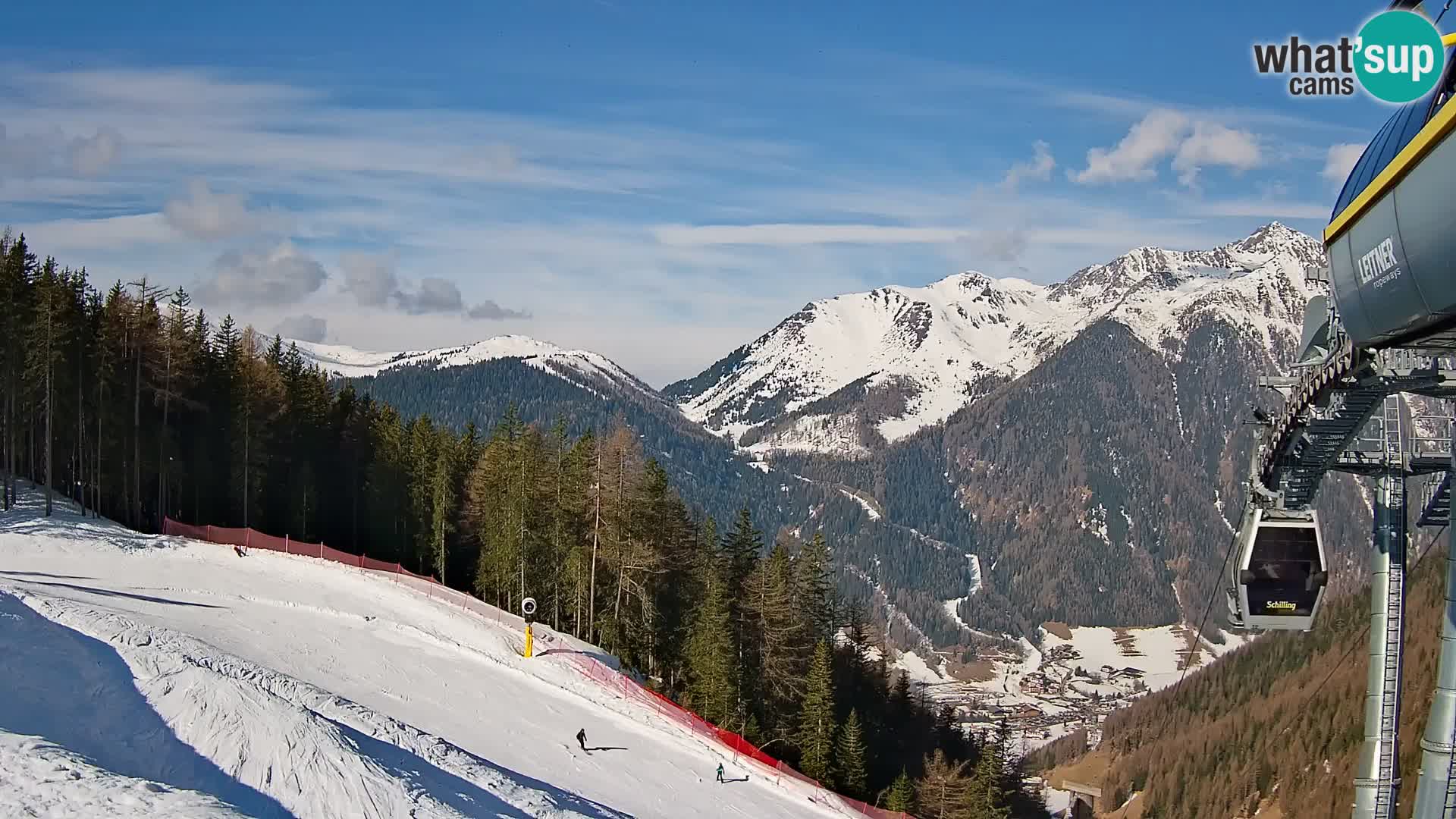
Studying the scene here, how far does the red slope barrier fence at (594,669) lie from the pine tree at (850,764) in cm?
219

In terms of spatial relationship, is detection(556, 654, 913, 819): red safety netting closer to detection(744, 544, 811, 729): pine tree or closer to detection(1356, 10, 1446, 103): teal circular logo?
detection(744, 544, 811, 729): pine tree

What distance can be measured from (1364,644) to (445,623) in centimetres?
6100

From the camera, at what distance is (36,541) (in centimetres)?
4550

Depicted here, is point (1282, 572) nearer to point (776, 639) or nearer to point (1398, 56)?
Result: point (1398, 56)

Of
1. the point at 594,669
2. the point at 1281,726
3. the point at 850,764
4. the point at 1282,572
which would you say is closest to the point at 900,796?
the point at 850,764

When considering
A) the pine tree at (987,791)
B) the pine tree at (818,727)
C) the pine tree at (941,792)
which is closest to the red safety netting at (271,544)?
the pine tree at (818,727)

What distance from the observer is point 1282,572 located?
1858 cm

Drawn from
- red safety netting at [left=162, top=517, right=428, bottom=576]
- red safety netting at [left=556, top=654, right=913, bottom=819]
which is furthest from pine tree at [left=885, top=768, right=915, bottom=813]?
red safety netting at [left=162, top=517, right=428, bottom=576]

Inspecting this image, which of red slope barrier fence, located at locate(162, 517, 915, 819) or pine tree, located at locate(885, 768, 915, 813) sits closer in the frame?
red slope barrier fence, located at locate(162, 517, 915, 819)

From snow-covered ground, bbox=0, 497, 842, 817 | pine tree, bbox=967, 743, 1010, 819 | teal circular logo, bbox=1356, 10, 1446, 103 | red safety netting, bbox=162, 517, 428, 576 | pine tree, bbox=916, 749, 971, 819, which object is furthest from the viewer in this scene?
red safety netting, bbox=162, 517, 428, 576

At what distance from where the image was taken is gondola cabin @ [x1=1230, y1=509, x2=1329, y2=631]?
731 inches

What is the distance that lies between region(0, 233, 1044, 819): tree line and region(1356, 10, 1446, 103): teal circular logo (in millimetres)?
38248

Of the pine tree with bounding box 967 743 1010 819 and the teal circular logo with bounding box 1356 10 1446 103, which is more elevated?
the teal circular logo with bounding box 1356 10 1446 103

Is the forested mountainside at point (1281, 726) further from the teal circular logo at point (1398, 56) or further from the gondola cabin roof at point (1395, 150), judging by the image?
the teal circular logo at point (1398, 56)
